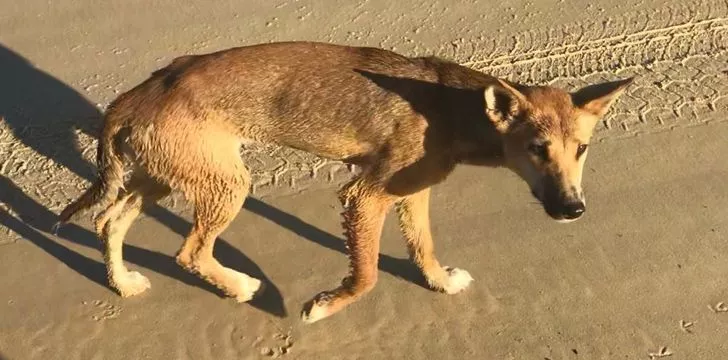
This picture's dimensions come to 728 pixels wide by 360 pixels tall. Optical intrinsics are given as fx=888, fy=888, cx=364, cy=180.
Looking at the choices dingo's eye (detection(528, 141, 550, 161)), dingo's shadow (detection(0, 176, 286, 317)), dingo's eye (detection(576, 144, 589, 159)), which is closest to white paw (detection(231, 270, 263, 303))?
dingo's shadow (detection(0, 176, 286, 317))

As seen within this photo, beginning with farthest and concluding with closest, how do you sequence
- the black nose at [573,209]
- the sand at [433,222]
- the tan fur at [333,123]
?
the sand at [433,222]
the tan fur at [333,123]
the black nose at [573,209]

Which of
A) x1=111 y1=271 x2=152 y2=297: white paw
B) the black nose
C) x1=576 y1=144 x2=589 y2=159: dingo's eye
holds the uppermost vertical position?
x1=576 y1=144 x2=589 y2=159: dingo's eye

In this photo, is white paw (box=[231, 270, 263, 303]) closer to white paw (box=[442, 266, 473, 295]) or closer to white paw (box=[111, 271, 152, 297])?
white paw (box=[111, 271, 152, 297])

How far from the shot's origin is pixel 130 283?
5379mm

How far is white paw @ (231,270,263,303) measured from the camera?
5246mm

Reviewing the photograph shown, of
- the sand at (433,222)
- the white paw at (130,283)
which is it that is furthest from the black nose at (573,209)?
the white paw at (130,283)

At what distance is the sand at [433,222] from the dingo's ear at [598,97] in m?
1.37

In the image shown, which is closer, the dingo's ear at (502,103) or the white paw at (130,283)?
the dingo's ear at (502,103)

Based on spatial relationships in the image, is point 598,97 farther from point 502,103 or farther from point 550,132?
point 502,103

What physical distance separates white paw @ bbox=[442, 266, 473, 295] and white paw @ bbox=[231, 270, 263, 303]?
3.72 ft

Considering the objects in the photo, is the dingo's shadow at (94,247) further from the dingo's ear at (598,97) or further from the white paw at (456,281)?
the dingo's ear at (598,97)

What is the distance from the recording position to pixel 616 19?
7.29 meters

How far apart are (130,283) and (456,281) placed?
77.7 inches

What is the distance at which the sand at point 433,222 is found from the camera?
5.16m
